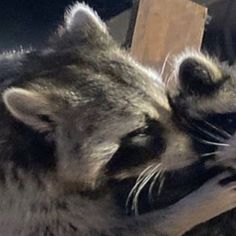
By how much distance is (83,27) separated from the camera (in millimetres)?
2580

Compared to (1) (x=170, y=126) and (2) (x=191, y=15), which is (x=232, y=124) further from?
(2) (x=191, y=15)

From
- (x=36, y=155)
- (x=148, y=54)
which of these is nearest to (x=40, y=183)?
(x=36, y=155)

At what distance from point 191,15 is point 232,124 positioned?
1352 mm

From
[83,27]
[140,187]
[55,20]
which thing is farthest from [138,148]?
[55,20]

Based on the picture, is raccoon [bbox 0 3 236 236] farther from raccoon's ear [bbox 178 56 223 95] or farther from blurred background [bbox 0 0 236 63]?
blurred background [bbox 0 0 236 63]

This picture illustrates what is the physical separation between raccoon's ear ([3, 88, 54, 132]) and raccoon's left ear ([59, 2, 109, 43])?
0.27 m

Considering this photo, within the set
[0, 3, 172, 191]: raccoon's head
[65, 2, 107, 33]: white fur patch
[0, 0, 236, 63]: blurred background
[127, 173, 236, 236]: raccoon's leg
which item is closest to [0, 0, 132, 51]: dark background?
[0, 0, 236, 63]: blurred background

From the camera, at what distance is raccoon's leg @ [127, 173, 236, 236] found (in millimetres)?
2357

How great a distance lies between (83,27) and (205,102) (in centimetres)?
38

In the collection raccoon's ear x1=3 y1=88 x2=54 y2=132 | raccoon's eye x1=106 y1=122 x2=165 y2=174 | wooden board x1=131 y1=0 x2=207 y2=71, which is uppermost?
wooden board x1=131 y1=0 x2=207 y2=71

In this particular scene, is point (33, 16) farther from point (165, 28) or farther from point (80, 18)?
point (80, 18)

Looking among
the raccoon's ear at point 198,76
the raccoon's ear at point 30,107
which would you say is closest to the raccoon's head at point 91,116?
the raccoon's ear at point 30,107

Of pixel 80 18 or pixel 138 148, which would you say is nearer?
pixel 138 148

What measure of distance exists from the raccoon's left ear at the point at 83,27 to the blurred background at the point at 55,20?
1.61 meters
